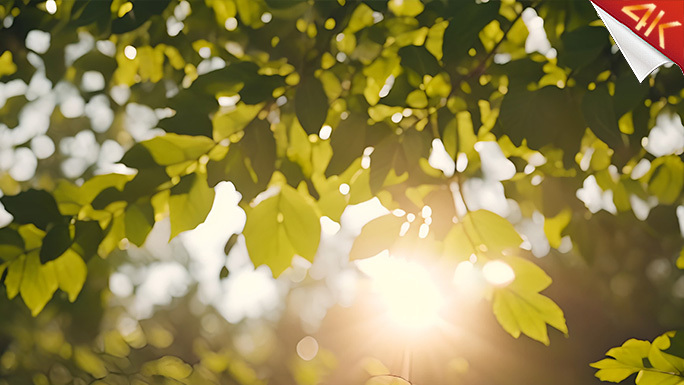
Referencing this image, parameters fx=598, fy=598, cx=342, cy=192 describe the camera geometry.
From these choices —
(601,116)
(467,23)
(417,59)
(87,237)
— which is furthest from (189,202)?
(601,116)

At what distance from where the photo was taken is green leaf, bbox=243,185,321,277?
1082 millimetres

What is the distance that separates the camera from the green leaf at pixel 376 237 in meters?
1.27

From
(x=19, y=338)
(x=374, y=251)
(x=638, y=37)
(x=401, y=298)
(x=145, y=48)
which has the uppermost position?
(x=638, y=37)

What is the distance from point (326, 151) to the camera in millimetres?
1521

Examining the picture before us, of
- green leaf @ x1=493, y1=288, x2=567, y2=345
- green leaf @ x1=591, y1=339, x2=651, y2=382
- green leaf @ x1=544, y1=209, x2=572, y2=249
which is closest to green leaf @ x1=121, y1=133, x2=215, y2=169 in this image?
green leaf @ x1=493, y1=288, x2=567, y2=345

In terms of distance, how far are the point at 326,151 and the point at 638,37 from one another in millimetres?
776

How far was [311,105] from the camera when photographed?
1177 mm

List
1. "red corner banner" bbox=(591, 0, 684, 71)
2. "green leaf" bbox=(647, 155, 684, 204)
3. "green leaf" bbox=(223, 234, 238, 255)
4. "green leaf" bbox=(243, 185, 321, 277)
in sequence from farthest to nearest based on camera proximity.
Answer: "green leaf" bbox=(647, 155, 684, 204) → "green leaf" bbox=(223, 234, 238, 255) → "green leaf" bbox=(243, 185, 321, 277) → "red corner banner" bbox=(591, 0, 684, 71)

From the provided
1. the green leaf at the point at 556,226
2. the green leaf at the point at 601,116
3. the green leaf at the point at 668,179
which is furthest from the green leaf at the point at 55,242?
the green leaf at the point at 668,179

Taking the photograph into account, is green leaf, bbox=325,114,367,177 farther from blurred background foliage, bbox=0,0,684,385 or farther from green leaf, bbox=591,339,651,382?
green leaf, bbox=591,339,651,382

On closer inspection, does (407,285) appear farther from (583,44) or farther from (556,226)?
(583,44)

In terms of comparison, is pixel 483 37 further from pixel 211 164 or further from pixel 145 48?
pixel 145 48

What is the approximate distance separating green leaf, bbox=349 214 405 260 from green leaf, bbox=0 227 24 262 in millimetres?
692

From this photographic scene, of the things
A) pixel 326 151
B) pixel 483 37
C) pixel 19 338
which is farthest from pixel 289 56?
pixel 19 338
